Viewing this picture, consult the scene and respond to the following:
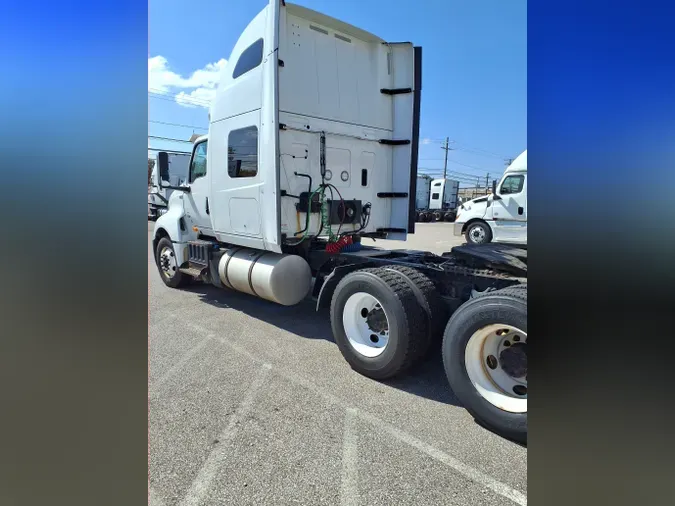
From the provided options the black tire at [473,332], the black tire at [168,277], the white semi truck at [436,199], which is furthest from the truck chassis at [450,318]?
the white semi truck at [436,199]

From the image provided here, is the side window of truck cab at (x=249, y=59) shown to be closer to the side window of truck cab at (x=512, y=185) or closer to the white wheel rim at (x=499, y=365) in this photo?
the white wheel rim at (x=499, y=365)

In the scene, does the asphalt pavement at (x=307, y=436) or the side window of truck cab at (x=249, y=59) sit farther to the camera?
→ the side window of truck cab at (x=249, y=59)

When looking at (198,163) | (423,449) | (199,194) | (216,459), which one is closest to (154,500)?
(216,459)

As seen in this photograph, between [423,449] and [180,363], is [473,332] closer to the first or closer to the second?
[423,449]

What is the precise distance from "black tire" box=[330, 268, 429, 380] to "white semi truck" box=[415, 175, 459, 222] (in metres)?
29.8

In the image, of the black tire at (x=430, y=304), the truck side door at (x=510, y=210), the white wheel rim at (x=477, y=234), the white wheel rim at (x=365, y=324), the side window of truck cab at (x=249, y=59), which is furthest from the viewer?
the white wheel rim at (x=477, y=234)

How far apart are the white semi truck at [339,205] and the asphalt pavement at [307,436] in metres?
0.32

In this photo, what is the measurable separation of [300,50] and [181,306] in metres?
4.21

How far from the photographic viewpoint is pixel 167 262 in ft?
25.7

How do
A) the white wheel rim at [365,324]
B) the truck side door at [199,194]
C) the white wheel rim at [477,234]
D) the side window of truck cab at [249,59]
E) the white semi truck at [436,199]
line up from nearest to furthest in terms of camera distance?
→ the white wheel rim at [365,324]
the side window of truck cab at [249,59]
the truck side door at [199,194]
the white wheel rim at [477,234]
the white semi truck at [436,199]

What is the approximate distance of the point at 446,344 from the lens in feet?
10.7

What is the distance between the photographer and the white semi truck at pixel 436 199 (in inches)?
1335

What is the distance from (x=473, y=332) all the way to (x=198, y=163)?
18.0ft

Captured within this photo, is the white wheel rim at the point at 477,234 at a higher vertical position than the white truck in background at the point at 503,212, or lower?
lower
